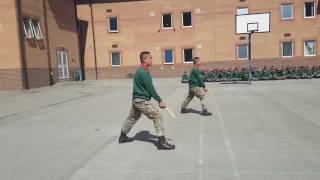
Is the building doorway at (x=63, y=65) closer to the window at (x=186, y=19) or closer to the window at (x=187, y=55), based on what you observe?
the window at (x=187, y=55)

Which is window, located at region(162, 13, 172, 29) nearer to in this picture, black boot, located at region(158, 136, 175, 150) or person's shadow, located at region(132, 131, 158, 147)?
person's shadow, located at region(132, 131, 158, 147)

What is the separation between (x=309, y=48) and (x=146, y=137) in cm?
3098

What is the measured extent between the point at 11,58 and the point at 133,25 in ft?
51.6

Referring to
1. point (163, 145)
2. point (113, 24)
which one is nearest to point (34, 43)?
point (113, 24)

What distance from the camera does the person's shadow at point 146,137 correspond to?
27.9ft

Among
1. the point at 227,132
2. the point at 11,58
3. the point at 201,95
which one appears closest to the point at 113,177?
the point at 227,132

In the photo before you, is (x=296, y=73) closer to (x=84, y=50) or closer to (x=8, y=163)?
(x=84, y=50)

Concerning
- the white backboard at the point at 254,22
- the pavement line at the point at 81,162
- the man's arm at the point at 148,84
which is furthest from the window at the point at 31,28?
the man's arm at the point at 148,84

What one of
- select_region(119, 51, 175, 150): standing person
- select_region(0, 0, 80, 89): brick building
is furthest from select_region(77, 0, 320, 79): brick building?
select_region(119, 51, 175, 150): standing person

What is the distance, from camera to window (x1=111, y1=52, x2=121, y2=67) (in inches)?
1529

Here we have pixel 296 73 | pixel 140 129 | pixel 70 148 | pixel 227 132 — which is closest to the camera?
pixel 70 148

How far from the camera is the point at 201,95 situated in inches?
478

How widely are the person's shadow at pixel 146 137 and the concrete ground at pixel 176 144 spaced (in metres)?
0.02

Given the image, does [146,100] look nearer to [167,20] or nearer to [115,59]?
[167,20]
